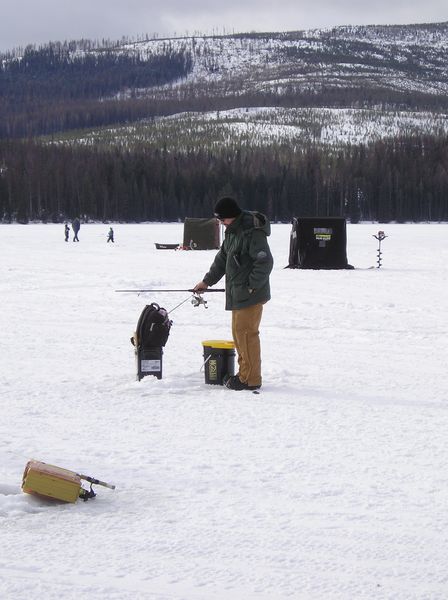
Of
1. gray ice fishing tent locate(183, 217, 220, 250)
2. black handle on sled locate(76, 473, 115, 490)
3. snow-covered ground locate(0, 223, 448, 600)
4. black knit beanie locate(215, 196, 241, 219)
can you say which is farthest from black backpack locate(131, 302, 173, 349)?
gray ice fishing tent locate(183, 217, 220, 250)

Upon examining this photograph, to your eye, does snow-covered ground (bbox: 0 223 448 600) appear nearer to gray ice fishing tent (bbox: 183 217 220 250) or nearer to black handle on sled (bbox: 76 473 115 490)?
black handle on sled (bbox: 76 473 115 490)

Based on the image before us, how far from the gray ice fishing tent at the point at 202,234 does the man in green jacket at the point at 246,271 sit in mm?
34456

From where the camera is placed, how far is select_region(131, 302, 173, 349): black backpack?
7871 millimetres

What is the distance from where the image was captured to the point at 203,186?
119 metres

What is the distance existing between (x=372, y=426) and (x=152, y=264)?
22529 mm

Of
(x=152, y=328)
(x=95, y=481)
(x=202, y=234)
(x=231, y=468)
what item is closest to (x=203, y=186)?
(x=202, y=234)

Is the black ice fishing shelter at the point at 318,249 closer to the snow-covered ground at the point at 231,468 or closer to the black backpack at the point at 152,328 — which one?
the snow-covered ground at the point at 231,468

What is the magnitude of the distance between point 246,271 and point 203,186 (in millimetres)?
113019

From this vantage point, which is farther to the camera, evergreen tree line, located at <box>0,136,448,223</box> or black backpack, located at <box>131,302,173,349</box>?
evergreen tree line, located at <box>0,136,448,223</box>

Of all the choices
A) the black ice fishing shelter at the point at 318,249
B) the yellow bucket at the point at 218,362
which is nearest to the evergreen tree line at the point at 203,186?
the black ice fishing shelter at the point at 318,249

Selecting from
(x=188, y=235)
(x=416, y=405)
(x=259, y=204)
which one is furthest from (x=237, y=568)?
(x=259, y=204)

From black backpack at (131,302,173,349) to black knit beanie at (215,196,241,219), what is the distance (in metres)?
1.08

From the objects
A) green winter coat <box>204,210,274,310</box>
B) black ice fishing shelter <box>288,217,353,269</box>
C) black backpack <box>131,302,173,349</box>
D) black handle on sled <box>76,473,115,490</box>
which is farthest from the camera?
black ice fishing shelter <box>288,217,353,269</box>

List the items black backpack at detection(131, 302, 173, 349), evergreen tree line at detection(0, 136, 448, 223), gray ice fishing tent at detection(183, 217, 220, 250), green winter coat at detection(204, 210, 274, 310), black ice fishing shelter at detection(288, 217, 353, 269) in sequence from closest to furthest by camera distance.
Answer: green winter coat at detection(204, 210, 274, 310)
black backpack at detection(131, 302, 173, 349)
black ice fishing shelter at detection(288, 217, 353, 269)
gray ice fishing tent at detection(183, 217, 220, 250)
evergreen tree line at detection(0, 136, 448, 223)
